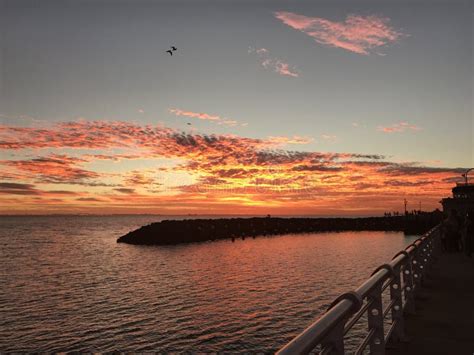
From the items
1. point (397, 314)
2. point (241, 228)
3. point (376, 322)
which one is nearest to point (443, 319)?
point (397, 314)

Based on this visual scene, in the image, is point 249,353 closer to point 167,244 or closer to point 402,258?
point 402,258

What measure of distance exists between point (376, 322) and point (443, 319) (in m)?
3.64

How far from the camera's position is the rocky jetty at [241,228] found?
90.3 m

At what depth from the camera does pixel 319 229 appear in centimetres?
13625

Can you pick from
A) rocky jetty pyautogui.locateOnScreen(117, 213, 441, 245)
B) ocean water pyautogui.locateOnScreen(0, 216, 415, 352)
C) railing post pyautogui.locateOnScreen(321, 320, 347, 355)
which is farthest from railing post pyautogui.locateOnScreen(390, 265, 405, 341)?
rocky jetty pyautogui.locateOnScreen(117, 213, 441, 245)

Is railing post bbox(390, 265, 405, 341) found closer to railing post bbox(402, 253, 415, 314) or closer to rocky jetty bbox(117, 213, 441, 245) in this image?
railing post bbox(402, 253, 415, 314)

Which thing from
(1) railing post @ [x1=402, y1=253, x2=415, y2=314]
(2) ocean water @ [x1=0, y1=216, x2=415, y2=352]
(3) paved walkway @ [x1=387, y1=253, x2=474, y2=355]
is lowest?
(2) ocean water @ [x1=0, y1=216, x2=415, y2=352]

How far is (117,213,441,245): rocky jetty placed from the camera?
296 ft

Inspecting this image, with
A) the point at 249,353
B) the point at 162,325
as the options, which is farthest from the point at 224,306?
the point at 249,353

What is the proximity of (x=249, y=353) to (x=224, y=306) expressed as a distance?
941 centimetres

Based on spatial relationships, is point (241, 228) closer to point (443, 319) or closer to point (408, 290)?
point (408, 290)

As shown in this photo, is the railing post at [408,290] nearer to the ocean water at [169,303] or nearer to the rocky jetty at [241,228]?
the ocean water at [169,303]

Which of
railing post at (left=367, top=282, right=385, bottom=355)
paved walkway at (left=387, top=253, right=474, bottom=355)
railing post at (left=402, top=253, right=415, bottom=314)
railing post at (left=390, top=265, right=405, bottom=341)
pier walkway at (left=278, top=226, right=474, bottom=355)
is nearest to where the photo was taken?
pier walkway at (left=278, top=226, right=474, bottom=355)

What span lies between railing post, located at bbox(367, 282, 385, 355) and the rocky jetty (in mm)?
82284
